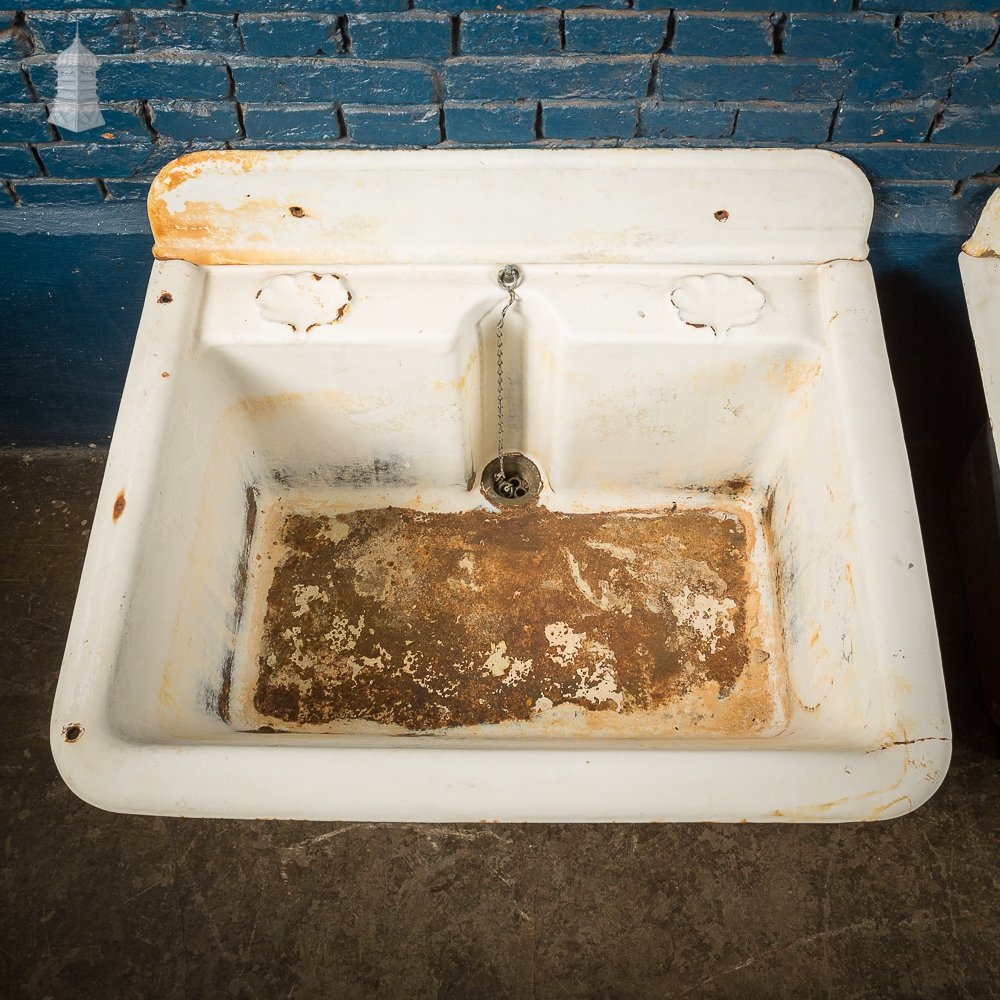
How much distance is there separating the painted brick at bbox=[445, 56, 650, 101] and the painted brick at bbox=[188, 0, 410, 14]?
10 centimetres

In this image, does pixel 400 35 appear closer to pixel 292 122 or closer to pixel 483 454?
pixel 292 122

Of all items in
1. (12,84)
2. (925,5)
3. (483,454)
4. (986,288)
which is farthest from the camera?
(483,454)

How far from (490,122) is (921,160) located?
24.4 inches

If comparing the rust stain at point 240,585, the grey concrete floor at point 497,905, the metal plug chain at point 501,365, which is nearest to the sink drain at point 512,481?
the metal plug chain at point 501,365

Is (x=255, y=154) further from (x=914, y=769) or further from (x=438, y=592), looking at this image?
(x=914, y=769)

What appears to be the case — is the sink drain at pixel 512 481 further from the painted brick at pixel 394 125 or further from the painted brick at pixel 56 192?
the painted brick at pixel 56 192

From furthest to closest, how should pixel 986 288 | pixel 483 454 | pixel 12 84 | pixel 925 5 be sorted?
pixel 483 454
pixel 986 288
pixel 12 84
pixel 925 5

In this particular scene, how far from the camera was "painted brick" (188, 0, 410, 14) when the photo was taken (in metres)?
1.05

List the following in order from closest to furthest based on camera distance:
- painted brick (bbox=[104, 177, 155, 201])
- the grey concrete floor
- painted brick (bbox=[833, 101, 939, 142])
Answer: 1. painted brick (bbox=[833, 101, 939, 142])
2. painted brick (bbox=[104, 177, 155, 201])
3. the grey concrete floor

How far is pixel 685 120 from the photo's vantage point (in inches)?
46.3

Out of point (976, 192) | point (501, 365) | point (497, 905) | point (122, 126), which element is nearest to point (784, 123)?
point (976, 192)

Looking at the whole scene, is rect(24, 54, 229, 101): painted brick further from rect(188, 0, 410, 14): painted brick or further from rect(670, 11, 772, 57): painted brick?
rect(670, 11, 772, 57): painted brick

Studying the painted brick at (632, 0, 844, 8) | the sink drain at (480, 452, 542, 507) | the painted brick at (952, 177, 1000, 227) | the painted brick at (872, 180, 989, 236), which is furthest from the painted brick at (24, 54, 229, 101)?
the painted brick at (952, 177, 1000, 227)

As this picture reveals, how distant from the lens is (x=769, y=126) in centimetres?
118
